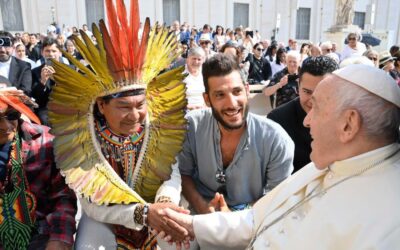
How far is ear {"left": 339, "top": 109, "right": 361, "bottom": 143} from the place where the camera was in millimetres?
1507

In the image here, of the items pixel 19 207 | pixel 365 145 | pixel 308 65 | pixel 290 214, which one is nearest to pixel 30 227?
pixel 19 207

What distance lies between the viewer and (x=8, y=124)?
6.81 feet

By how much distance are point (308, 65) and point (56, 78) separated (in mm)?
1820

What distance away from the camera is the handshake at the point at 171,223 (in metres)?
2.16

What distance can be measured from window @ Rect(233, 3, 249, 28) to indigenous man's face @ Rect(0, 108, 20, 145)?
91.5 ft

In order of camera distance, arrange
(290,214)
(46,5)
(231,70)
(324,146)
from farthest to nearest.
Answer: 1. (46,5)
2. (231,70)
3. (290,214)
4. (324,146)

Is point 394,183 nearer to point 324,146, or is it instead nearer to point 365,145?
point 365,145

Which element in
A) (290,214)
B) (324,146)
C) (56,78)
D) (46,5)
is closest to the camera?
(324,146)

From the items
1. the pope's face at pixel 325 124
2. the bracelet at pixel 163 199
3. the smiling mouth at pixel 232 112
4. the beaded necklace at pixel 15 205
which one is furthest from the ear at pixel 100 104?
the pope's face at pixel 325 124

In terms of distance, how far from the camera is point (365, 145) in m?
1.56

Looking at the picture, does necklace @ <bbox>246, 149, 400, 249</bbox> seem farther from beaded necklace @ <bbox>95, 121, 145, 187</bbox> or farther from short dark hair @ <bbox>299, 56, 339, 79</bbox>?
short dark hair @ <bbox>299, 56, 339, 79</bbox>

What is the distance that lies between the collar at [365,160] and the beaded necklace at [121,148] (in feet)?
4.13

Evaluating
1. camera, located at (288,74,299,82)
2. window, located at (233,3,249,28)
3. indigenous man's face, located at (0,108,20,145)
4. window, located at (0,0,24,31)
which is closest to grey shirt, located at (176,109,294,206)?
indigenous man's face, located at (0,108,20,145)

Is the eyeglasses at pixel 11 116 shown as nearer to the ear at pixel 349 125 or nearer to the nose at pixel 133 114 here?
the nose at pixel 133 114
